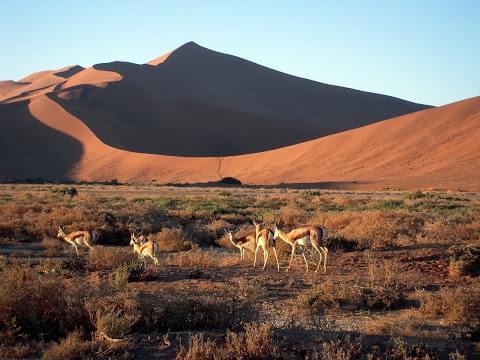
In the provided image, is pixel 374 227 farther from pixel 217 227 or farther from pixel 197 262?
pixel 217 227

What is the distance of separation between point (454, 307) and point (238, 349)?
4.09 metres

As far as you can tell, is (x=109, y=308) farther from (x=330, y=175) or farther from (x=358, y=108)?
(x=358, y=108)

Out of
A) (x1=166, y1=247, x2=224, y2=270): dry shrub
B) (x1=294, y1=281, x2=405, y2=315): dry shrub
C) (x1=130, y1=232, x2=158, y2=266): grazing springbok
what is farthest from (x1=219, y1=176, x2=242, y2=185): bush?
(x1=294, y1=281, x2=405, y2=315): dry shrub

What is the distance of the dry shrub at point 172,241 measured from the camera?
16.9 metres

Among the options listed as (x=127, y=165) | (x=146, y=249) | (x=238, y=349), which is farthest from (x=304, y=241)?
(x=127, y=165)

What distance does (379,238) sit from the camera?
50.1ft

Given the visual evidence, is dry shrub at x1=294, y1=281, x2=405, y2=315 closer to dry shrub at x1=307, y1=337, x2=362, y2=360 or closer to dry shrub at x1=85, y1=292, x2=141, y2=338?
dry shrub at x1=307, y1=337, x2=362, y2=360

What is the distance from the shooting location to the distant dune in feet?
213

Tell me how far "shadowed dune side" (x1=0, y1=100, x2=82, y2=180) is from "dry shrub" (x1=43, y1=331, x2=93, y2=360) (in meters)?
74.4

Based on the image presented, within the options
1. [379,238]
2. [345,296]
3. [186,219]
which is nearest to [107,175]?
[186,219]

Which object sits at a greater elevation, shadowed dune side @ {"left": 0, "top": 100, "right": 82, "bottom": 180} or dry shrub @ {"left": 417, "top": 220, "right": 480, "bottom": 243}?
shadowed dune side @ {"left": 0, "top": 100, "right": 82, "bottom": 180}

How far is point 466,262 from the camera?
12.0 metres

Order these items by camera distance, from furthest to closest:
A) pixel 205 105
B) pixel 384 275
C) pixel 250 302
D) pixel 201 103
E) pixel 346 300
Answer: pixel 201 103 → pixel 205 105 → pixel 384 275 → pixel 346 300 → pixel 250 302

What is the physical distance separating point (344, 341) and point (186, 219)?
56.2ft
